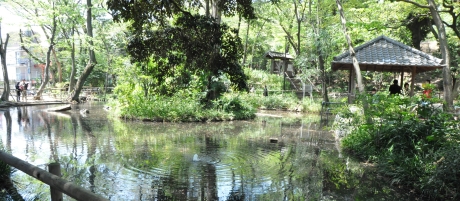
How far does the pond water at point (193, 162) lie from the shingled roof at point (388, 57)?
293 cm

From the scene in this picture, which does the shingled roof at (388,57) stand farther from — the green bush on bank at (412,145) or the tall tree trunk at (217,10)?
the tall tree trunk at (217,10)

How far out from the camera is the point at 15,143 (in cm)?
1020

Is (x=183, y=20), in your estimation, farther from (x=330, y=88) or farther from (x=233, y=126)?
(x=330, y=88)

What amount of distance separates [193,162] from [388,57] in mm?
8923

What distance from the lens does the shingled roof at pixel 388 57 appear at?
12867mm

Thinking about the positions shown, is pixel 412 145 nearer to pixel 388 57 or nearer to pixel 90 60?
pixel 388 57

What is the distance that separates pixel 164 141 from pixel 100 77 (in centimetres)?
2876

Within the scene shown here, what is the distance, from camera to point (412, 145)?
7414 mm

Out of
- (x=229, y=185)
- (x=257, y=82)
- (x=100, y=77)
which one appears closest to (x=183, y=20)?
(x=229, y=185)

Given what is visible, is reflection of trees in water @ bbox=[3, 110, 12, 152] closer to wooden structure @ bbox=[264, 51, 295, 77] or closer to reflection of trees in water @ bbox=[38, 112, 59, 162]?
reflection of trees in water @ bbox=[38, 112, 59, 162]

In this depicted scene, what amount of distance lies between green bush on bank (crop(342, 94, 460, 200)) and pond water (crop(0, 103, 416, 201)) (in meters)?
0.41

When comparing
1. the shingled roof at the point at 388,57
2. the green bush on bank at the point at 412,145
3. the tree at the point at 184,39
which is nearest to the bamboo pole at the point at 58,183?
the tree at the point at 184,39

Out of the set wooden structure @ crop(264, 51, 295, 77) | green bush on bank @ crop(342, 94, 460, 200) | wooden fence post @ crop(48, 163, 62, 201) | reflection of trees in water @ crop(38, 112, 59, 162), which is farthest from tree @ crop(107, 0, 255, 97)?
wooden structure @ crop(264, 51, 295, 77)

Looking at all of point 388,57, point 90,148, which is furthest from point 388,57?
point 90,148
